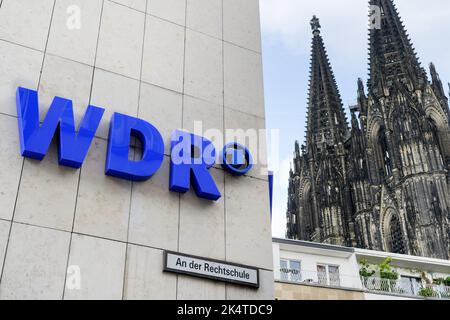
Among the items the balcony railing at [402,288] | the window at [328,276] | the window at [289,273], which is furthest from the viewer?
the balcony railing at [402,288]

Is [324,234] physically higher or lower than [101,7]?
higher

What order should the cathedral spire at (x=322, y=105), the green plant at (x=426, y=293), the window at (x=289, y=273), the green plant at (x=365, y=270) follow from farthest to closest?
the cathedral spire at (x=322, y=105) < the green plant at (x=365, y=270) < the green plant at (x=426, y=293) < the window at (x=289, y=273)

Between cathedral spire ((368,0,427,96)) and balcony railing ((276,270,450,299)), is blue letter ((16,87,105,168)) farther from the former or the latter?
cathedral spire ((368,0,427,96))

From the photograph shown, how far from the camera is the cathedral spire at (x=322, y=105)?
70.7 m

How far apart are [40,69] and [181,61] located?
121 inches

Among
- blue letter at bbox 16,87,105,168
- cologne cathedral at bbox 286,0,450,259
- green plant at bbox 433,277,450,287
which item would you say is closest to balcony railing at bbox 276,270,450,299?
green plant at bbox 433,277,450,287

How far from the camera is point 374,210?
55875mm

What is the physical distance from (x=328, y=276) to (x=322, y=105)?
51.7 meters

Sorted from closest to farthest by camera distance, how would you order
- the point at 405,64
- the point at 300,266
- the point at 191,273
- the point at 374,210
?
the point at 191,273 < the point at 300,266 < the point at 374,210 < the point at 405,64

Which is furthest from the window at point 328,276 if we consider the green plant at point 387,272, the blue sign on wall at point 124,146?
the blue sign on wall at point 124,146

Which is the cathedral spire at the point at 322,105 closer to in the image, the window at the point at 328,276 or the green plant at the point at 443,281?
the green plant at the point at 443,281
